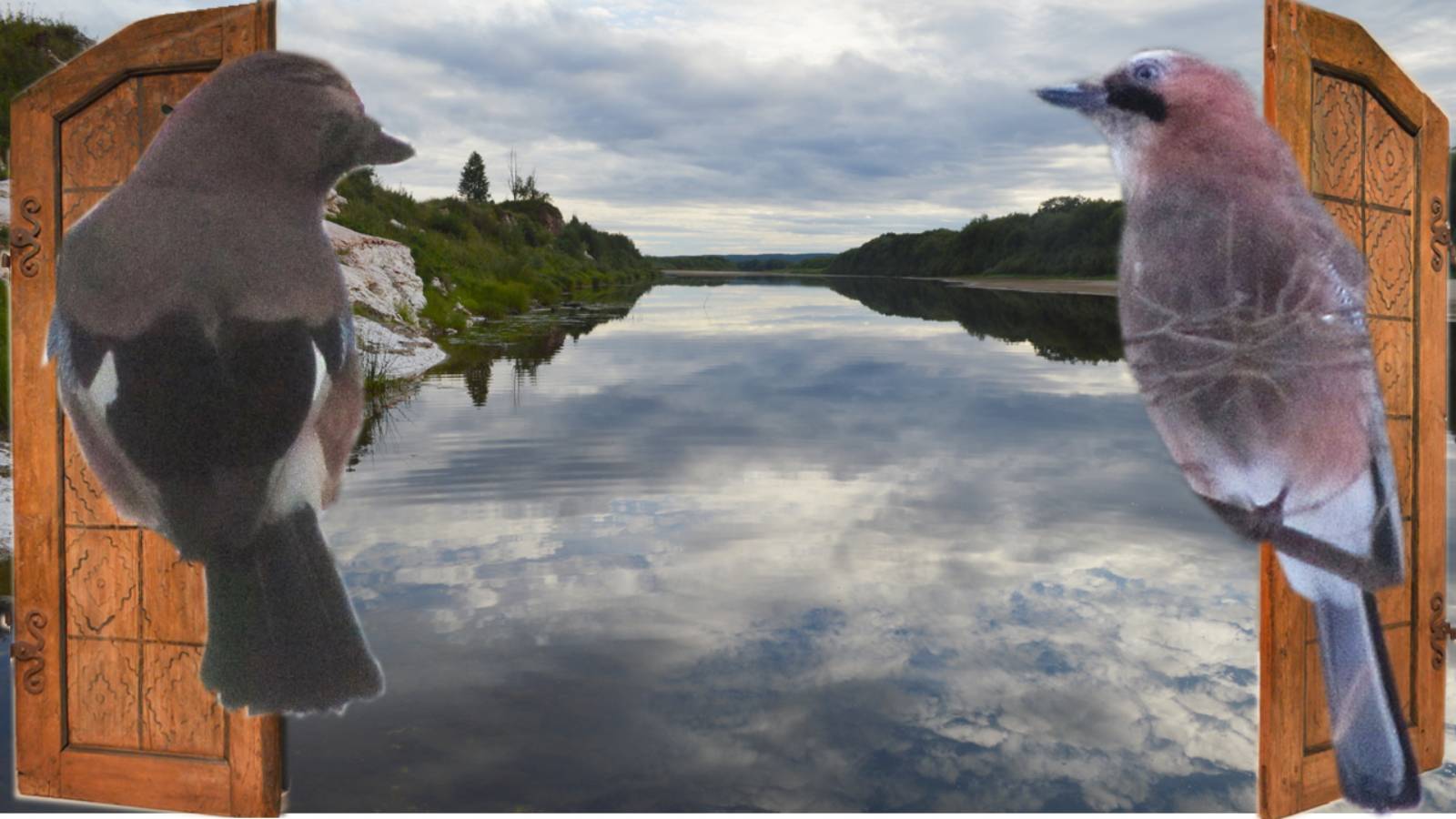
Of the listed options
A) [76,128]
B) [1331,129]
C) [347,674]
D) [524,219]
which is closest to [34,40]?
[524,219]

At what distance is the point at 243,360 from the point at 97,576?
41.9 inches

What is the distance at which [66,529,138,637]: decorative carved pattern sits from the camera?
3.48 meters

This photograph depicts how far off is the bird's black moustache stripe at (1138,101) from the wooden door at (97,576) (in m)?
2.70

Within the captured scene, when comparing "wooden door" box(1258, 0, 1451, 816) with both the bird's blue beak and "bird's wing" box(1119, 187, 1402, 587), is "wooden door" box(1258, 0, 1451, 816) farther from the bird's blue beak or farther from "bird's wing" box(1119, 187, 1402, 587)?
the bird's blue beak

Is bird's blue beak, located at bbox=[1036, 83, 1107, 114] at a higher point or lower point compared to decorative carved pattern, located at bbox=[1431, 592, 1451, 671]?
higher

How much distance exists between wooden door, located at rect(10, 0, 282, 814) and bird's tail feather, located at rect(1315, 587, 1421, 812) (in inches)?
129

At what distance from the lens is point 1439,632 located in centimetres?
359

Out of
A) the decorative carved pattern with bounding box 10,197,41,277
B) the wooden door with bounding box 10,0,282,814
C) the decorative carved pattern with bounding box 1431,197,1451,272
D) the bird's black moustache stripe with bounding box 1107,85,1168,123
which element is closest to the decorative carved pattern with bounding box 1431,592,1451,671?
the decorative carved pattern with bounding box 1431,197,1451,272

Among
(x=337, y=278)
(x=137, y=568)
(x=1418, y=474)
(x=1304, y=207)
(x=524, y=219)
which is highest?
(x=524, y=219)

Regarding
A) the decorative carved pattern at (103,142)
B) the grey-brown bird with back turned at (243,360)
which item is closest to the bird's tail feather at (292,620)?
the grey-brown bird with back turned at (243,360)

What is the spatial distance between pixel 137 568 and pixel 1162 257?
330cm

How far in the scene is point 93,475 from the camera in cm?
345

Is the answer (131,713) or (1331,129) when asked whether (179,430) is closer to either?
(131,713)

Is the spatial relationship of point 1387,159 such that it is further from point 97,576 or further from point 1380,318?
point 97,576
